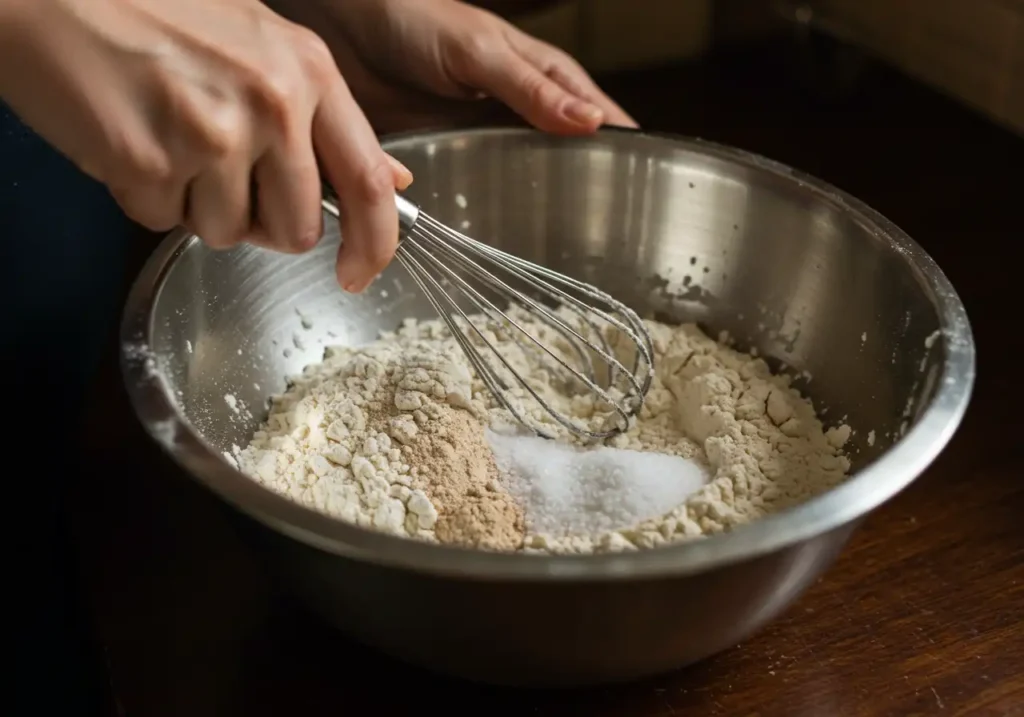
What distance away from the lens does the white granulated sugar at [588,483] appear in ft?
2.02

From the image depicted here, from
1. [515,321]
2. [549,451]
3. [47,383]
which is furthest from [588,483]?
[47,383]

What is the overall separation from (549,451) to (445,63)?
328 millimetres

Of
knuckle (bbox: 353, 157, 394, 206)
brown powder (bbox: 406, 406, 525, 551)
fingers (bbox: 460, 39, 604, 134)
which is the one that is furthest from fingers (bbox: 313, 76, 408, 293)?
fingers (bbox: 460, 39, 604, 134)

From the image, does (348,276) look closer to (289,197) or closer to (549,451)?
(289,197)

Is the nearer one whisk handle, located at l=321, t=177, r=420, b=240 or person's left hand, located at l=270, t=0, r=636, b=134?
whisk handle, located at l=321, t=177, r=420, b=240

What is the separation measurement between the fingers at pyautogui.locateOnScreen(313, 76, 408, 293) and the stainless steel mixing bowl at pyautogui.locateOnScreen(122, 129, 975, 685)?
12 centimetres

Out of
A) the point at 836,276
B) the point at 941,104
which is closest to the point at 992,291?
the point at 836,276

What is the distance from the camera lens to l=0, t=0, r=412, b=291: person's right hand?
49 cm

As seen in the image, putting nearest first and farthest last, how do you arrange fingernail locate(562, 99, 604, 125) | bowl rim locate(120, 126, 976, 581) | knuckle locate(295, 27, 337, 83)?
1. bowl rim locate(120, 126, 976, 581)
2. knuckle locate(295, 27, 337, 83)
3. fingernail locate(562, 99, 604, 125)

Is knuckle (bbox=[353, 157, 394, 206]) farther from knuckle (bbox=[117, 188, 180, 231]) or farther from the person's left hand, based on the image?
the person's left hand

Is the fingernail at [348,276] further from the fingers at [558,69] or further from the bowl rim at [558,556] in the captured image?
the fingers at [558,69]

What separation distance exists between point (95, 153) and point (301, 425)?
232 millimetres

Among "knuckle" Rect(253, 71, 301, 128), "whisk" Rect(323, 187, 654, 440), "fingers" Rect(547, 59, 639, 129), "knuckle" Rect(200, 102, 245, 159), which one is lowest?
"whisk" Rect(323, 187, 654, 440)

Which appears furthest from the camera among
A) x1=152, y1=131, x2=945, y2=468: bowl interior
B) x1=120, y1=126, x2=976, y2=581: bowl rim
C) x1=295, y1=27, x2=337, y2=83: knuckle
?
x1=152, y1=131, x2=945, y2=468: bowl interior
